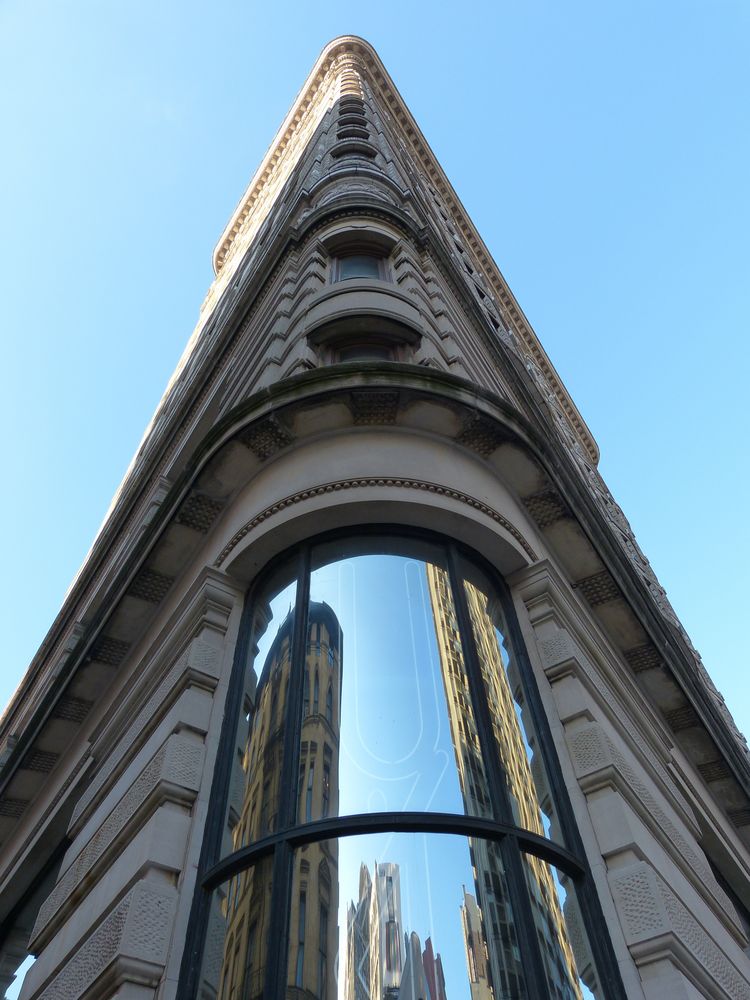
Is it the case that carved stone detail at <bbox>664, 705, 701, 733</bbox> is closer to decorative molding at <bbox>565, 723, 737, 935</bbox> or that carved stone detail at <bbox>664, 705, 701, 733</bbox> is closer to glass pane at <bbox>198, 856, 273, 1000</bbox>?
decorative molding at <bbox>565, 723, 737, 935</bbox>

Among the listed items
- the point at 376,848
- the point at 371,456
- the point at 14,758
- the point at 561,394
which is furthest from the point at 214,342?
the point at 561,394

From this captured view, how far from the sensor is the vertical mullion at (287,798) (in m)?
6.00

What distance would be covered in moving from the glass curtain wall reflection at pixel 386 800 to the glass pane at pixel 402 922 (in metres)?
0.01

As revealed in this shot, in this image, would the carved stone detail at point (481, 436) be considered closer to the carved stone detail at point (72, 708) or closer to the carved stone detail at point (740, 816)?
the carved stone detail at point (72, 708)

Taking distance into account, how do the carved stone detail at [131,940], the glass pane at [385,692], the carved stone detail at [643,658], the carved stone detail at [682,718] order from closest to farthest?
the carved stone detail at [131,940]
the glass pane at [385,692]
the carved stone detail at [643,658]
the carved stone detail at [682,718]

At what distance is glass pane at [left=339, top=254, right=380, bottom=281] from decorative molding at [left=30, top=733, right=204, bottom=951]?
11.1 m

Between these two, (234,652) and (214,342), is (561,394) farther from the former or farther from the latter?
(234,652)

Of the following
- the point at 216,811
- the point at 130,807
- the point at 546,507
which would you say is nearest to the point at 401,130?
the point at 546,507

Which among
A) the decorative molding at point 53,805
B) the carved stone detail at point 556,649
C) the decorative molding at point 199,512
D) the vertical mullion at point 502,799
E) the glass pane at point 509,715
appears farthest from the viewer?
the decorative molding at point 53,805

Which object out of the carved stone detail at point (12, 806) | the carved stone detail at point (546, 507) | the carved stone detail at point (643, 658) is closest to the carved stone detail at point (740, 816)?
the carved stone detail at point (643, 658)

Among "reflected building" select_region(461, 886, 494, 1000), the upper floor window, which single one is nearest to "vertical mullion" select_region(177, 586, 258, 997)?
"reflected building" select_region(461, 886, 494, 1000)

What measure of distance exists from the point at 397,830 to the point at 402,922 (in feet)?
2.23

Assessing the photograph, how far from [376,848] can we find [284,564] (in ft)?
12.1

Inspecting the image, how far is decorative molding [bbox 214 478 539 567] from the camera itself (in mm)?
9672
